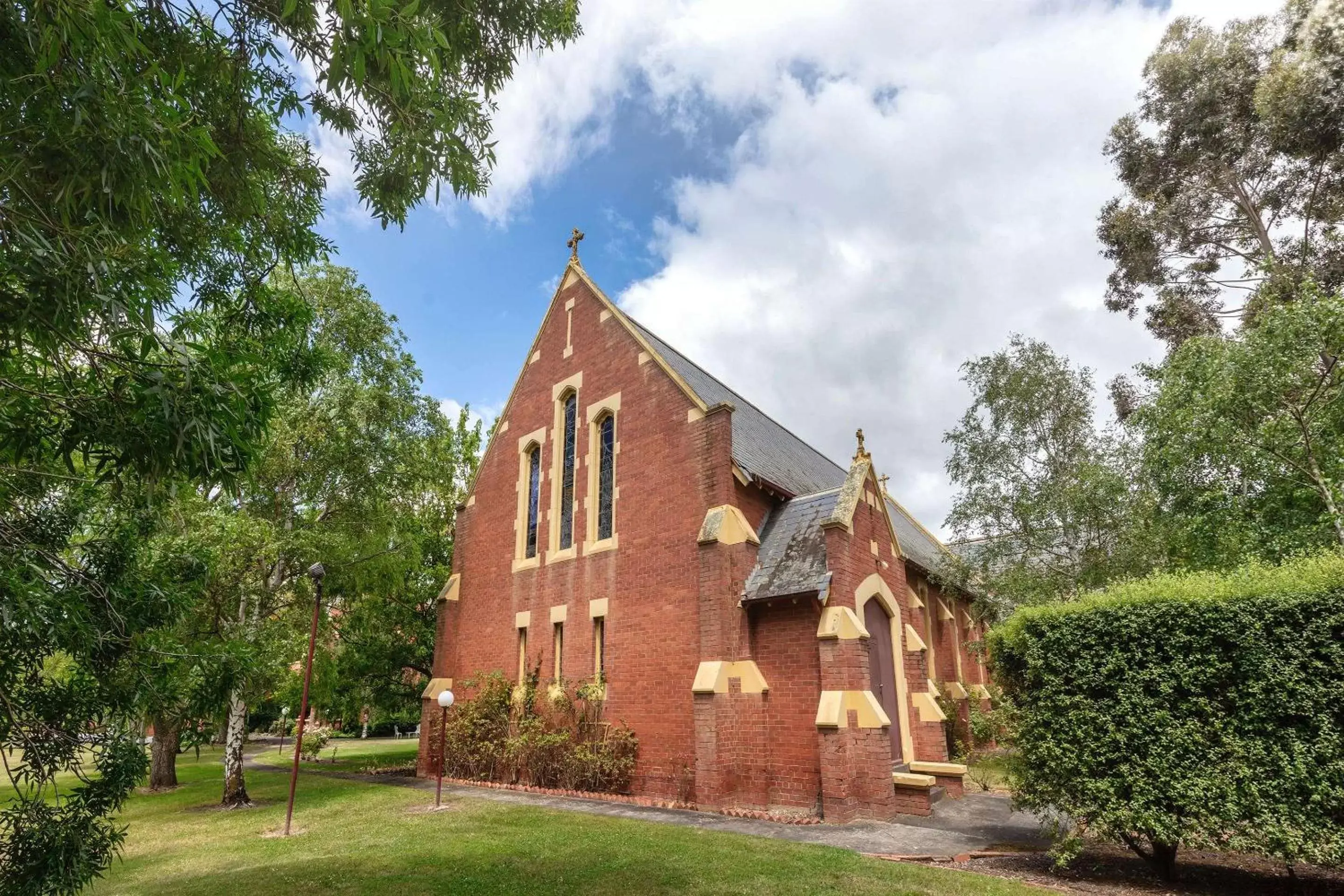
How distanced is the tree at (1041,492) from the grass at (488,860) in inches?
418

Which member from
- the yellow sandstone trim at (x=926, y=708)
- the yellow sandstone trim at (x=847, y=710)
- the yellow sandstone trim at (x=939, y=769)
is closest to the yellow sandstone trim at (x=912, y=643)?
the yellow sandstone trim at (x=926, y=708)

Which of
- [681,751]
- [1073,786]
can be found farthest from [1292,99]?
[681,751]

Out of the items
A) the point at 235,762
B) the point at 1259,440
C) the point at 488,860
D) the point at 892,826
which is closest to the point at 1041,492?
the point at 1259,440

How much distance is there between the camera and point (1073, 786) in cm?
869

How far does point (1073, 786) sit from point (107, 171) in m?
11.3

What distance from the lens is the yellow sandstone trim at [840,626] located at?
13328 mm

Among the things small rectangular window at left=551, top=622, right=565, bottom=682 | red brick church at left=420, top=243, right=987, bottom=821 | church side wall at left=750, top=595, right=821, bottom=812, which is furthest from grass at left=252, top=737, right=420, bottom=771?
church side wall at left=750, top=595, right=821, bottom=812

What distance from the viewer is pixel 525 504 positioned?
2025 centimetres

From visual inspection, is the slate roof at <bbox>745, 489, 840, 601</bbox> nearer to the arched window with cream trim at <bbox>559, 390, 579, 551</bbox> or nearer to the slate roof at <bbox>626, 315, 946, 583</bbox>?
the slate roof at <bbox>626, 315, 946, 583</bbox>

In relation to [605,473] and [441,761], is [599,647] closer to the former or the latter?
[441,761]

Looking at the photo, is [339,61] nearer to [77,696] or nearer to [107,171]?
[107,171]

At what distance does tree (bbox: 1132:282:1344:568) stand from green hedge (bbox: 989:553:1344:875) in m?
6.48

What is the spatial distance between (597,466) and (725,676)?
22.7 feet

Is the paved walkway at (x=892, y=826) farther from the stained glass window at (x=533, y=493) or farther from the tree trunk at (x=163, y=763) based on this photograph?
the tree trunk at (x=163, y=763)
